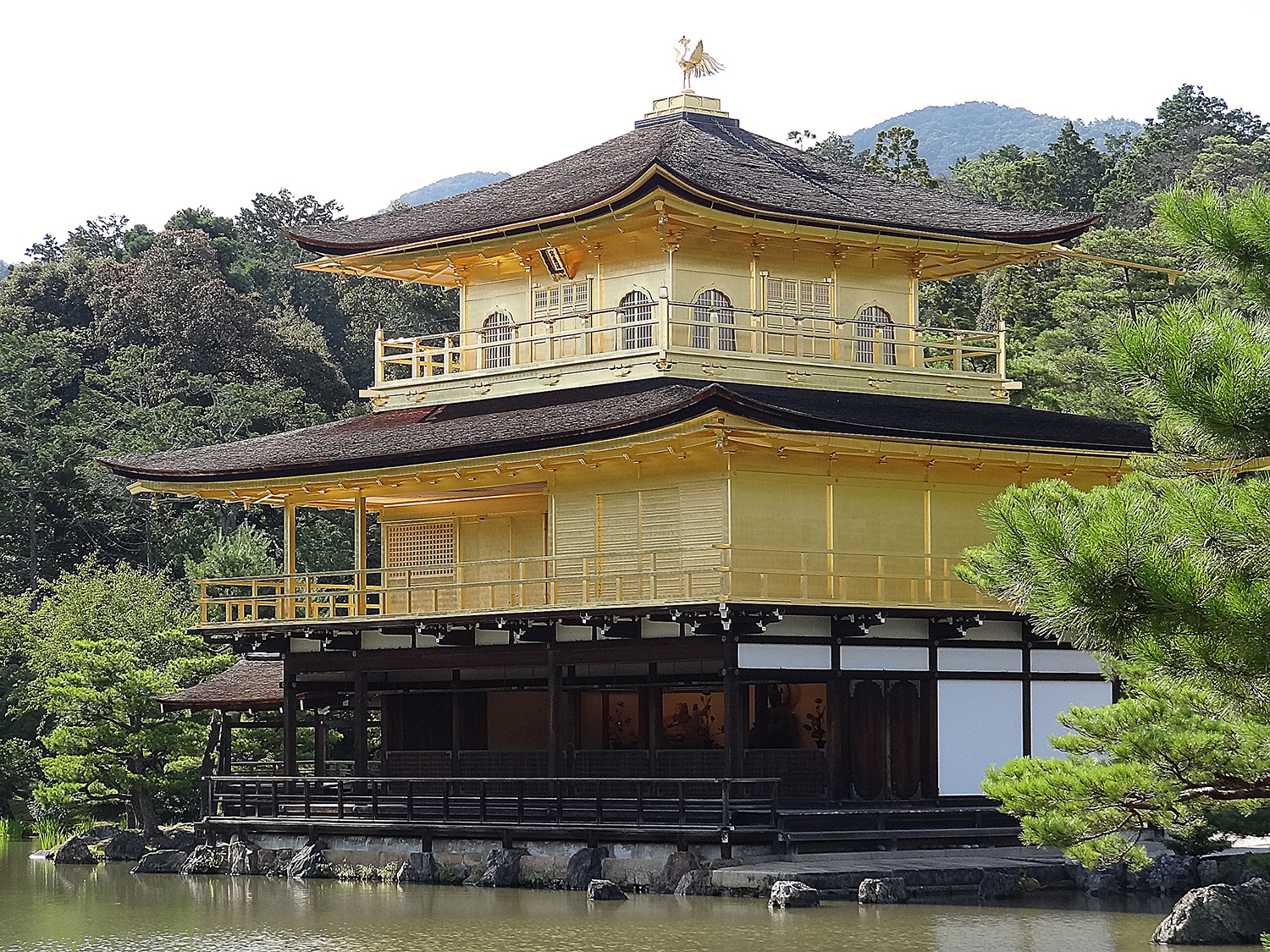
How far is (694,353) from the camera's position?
31.7 m

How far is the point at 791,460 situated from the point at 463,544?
289 inches

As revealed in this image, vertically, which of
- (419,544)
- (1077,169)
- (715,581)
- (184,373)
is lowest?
(715,581)

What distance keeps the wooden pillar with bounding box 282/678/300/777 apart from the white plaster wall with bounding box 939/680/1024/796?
1112 centimetres

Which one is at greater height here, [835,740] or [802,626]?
[802,626]

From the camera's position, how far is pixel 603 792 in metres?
31.1

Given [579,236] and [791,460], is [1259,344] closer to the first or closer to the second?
[791,460]

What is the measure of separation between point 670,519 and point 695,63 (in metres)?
10.9

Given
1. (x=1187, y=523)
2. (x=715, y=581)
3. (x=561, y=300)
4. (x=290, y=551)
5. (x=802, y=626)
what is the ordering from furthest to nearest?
(x=290, y=551) → (x=561, y=300) → (x=715, y=581) → (x=802, y=626) → (x=1187, y=523)

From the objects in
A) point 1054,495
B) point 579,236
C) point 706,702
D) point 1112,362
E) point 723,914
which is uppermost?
point 579,236

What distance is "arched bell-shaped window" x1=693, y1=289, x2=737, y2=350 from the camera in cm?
3294

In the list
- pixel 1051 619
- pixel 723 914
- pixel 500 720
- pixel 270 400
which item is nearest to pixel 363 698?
pixel 500 720

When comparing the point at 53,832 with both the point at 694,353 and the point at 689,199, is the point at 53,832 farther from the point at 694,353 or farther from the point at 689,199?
the point at 689,199

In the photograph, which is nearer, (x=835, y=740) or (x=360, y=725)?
(x=835, y=740)

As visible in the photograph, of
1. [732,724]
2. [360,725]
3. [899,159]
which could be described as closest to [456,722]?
[360,725]
